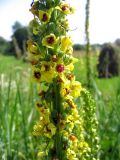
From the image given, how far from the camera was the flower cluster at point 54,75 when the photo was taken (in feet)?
6.07

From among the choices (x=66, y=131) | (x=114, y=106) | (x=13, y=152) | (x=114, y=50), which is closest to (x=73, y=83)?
(x=66, y=131)

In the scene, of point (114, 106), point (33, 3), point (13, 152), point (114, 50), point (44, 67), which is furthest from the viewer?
point (114, 50)

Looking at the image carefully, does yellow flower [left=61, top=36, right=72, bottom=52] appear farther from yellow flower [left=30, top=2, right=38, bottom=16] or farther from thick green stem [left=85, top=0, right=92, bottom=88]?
thick green stem [left=85, top=0, right=92, bottom=88]

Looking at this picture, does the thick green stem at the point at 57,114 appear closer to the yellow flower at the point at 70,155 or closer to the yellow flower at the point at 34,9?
the yellow flower at the point at 70,155

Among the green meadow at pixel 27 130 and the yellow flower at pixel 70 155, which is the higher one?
the yellow flower at pixel 70 155

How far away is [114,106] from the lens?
164 inches

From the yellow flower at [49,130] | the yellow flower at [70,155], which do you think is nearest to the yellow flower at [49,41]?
the yellow flower at [49,130]

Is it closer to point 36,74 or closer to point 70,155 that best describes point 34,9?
point 36,74

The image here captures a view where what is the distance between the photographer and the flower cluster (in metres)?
1.85

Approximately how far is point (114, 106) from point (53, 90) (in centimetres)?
235

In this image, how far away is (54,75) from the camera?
184 cm

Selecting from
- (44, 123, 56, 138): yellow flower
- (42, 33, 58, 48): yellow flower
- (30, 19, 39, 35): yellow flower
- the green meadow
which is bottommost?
the green meadow

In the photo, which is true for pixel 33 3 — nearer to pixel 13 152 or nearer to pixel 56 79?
pixel 56 79

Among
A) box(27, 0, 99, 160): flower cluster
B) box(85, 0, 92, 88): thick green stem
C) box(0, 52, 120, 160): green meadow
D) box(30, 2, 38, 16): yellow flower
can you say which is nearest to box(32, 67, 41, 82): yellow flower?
box(27, 0, 99, 160): flower cluster
